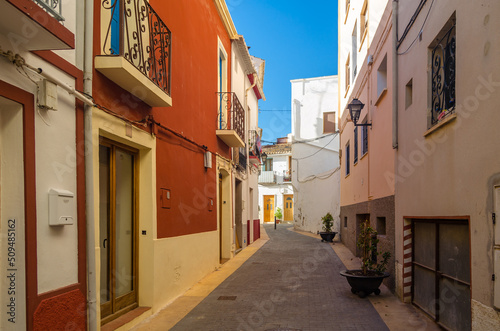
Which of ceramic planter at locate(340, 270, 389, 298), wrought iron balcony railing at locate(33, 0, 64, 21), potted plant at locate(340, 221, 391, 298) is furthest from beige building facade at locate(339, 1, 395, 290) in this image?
wrought iron balcony railing at locate(33, 0, 64, 21)

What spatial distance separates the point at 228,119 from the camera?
11.8 meters

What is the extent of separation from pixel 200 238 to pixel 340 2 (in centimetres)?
1257

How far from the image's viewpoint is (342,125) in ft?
Answer: 55.2

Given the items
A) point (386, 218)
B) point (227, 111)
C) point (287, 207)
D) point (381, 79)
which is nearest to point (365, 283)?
point (386, 218)

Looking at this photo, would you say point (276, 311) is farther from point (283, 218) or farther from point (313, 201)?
point (283, 218)

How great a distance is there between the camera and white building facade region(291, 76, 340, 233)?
2691cm

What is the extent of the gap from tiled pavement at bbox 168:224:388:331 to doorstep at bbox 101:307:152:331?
21.0 inches

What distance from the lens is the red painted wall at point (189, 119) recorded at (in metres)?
7.08

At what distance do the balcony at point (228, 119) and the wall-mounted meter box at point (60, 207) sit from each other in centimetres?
706

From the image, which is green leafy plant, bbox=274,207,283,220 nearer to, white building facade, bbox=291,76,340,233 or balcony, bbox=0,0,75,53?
white building facade, bbox=291,76,340,233

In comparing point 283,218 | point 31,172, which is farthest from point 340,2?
point 283,218

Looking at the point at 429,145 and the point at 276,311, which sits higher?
the point at 429,145

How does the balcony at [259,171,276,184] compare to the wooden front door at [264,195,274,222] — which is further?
the wooden front door at [264,195,274,222]

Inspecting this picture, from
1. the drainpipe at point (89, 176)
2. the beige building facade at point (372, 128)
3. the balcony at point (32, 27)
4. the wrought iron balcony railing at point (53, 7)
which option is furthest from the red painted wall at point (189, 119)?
the beige building facade at point (372, 128)
